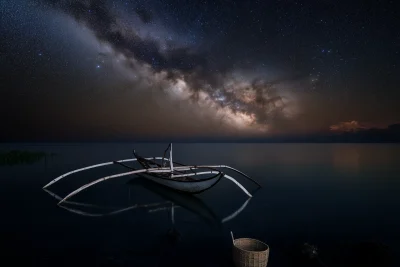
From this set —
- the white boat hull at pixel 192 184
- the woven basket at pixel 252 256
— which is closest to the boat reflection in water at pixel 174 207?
the white boat hull at pixel 192 184

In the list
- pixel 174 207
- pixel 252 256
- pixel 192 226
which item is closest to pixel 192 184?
pixel 174 207

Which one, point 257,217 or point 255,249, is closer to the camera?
point 255,249

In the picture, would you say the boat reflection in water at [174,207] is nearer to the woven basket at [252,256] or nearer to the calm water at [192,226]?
the calm water at [192,226]

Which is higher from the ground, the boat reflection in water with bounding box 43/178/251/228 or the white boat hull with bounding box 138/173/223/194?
the white boat hull with bounding box 138/173/223/194

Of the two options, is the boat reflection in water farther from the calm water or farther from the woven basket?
the woven basket

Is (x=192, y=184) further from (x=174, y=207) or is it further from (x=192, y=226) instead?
(x=192, y=226)

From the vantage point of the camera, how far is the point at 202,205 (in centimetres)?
1546

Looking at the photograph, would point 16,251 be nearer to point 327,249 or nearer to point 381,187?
point 327,249

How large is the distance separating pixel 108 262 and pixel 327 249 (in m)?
7.88

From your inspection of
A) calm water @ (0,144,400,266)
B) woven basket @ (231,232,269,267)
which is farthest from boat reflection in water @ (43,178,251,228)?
woven basket @ (231,232,269,267)

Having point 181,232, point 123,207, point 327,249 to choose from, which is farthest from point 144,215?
point 327,249

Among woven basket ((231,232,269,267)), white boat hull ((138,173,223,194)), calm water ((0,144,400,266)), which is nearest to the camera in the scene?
woven basket ((231,232,269,267))

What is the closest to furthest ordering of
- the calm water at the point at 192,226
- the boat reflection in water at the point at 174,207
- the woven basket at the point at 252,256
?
the woven basket at the point at 252,256 < the calm water at the point at 192,226 < the boat reflection in water at the point at 174,207

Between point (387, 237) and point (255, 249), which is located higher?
point (255, 249)
